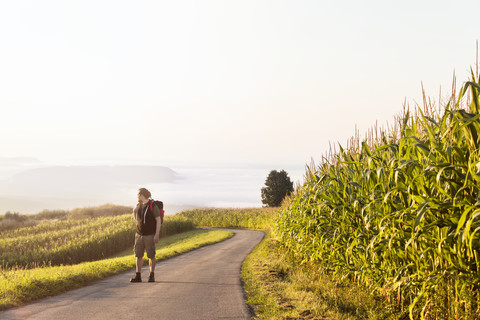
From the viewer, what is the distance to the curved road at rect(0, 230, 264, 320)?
25.0ft

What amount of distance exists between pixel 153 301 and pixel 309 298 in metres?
3.52

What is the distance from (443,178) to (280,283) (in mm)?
6771

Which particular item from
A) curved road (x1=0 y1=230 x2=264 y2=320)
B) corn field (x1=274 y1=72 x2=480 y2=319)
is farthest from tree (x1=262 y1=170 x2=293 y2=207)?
corn field (x1=274 y1=72 x2=480 y2=319)

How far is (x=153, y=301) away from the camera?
28.5ft

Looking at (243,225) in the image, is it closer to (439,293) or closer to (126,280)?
(126,280)

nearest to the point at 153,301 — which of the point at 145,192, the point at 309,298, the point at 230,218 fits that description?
the point at 309,298

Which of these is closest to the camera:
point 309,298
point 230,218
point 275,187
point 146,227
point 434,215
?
point 434,215

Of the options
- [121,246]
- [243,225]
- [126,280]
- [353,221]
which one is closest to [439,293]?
[353,221]

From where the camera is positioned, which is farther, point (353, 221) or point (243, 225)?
point (243, 225)

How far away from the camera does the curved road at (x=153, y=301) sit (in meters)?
7.61

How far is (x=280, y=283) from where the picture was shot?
10320mm

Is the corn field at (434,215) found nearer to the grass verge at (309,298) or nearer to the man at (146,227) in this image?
the grass verge at (309,298)

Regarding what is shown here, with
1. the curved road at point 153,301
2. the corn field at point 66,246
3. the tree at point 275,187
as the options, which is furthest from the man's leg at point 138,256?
the tree at point 275,187

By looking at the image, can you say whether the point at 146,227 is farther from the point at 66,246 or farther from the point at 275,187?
the point at 275,187
